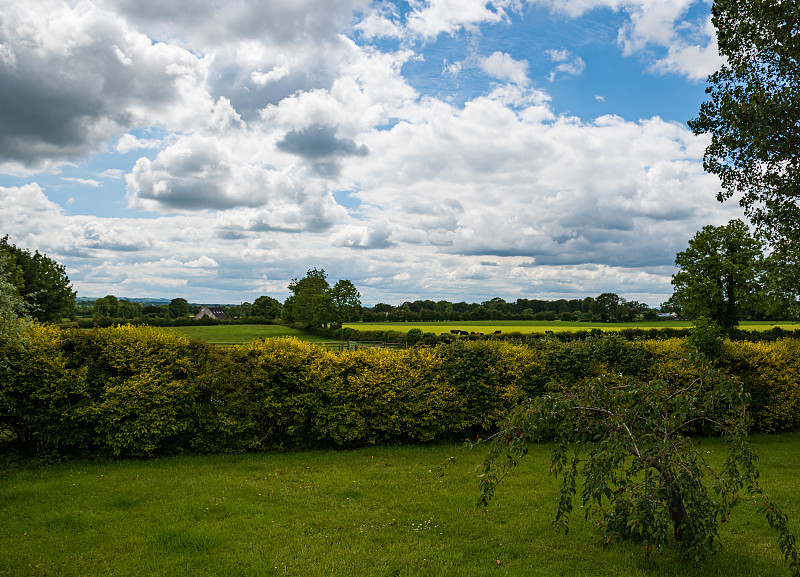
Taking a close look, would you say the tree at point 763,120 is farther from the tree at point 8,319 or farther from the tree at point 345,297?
the tree at point 345,297

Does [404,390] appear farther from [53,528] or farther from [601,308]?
[601,308]

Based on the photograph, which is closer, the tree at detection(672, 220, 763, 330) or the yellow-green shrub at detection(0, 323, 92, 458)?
the yellow-green shrub at detection(0, 323, 92, 458)

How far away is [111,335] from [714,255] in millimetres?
37737

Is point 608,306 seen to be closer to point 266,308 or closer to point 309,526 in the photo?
point 266,308

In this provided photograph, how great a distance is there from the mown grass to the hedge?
779 mm

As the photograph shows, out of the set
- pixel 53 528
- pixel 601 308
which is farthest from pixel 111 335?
pixel 601 308

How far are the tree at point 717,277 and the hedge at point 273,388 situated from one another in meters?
23.6

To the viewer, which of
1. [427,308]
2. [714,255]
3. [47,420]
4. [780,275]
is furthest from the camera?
[427,308]

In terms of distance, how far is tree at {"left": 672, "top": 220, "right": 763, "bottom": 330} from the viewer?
32.0 metres

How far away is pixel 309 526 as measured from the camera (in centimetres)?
581

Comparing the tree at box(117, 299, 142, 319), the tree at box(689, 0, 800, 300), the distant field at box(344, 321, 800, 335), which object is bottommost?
the distant field at box(344, 321, 800, 335)

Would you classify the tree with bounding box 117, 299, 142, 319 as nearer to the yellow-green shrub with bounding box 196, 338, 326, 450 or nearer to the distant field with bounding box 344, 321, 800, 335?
the distant field with bounding box 344, 321, 800, 335

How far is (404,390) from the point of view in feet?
33.4

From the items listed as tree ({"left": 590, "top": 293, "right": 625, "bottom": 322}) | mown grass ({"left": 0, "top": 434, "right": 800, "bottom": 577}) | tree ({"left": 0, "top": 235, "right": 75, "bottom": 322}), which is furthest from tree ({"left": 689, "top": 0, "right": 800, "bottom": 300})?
tree ({"left": 590, "top": 293, "right": 625, "bottom": 322})
